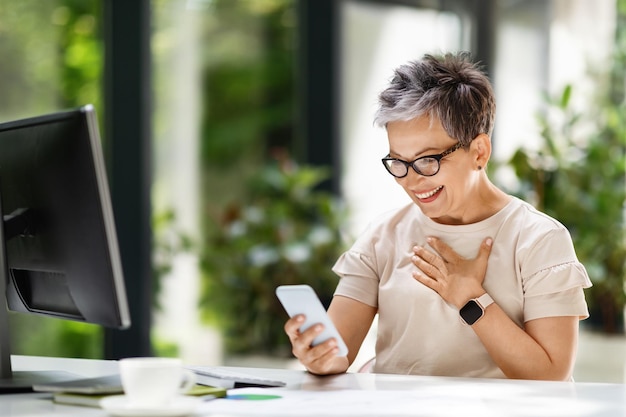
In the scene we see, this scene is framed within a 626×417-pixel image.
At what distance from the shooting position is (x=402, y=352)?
2131 millimetres

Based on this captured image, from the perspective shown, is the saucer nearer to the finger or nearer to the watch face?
the finger

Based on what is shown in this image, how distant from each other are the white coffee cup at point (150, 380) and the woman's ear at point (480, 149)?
91cm

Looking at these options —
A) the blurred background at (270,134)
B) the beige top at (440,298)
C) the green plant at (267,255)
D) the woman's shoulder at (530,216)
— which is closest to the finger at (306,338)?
the beige top at (440,298)

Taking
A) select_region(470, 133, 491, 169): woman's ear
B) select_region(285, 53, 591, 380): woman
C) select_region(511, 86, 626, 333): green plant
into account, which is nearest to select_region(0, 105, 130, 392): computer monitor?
select_region(285, 53, 591, 380): woman

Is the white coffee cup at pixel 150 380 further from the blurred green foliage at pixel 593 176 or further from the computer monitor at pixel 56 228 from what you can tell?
the blurred green foliage at pixel 593 176

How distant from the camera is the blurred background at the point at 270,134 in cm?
443

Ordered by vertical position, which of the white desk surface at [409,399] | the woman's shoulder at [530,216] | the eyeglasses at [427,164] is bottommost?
the white desk surface at [409,399]

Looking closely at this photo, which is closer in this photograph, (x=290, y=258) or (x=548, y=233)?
(x=548, y=233)

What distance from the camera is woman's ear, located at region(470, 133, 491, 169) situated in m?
2.06

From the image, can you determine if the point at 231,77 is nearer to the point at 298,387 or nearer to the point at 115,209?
the point at 115,209

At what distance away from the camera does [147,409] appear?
1.41 m

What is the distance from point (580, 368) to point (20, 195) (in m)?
3.71

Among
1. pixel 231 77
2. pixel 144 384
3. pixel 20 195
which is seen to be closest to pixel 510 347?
pixel 144 384

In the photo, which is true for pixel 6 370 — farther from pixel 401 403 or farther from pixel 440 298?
pixel 440 298
